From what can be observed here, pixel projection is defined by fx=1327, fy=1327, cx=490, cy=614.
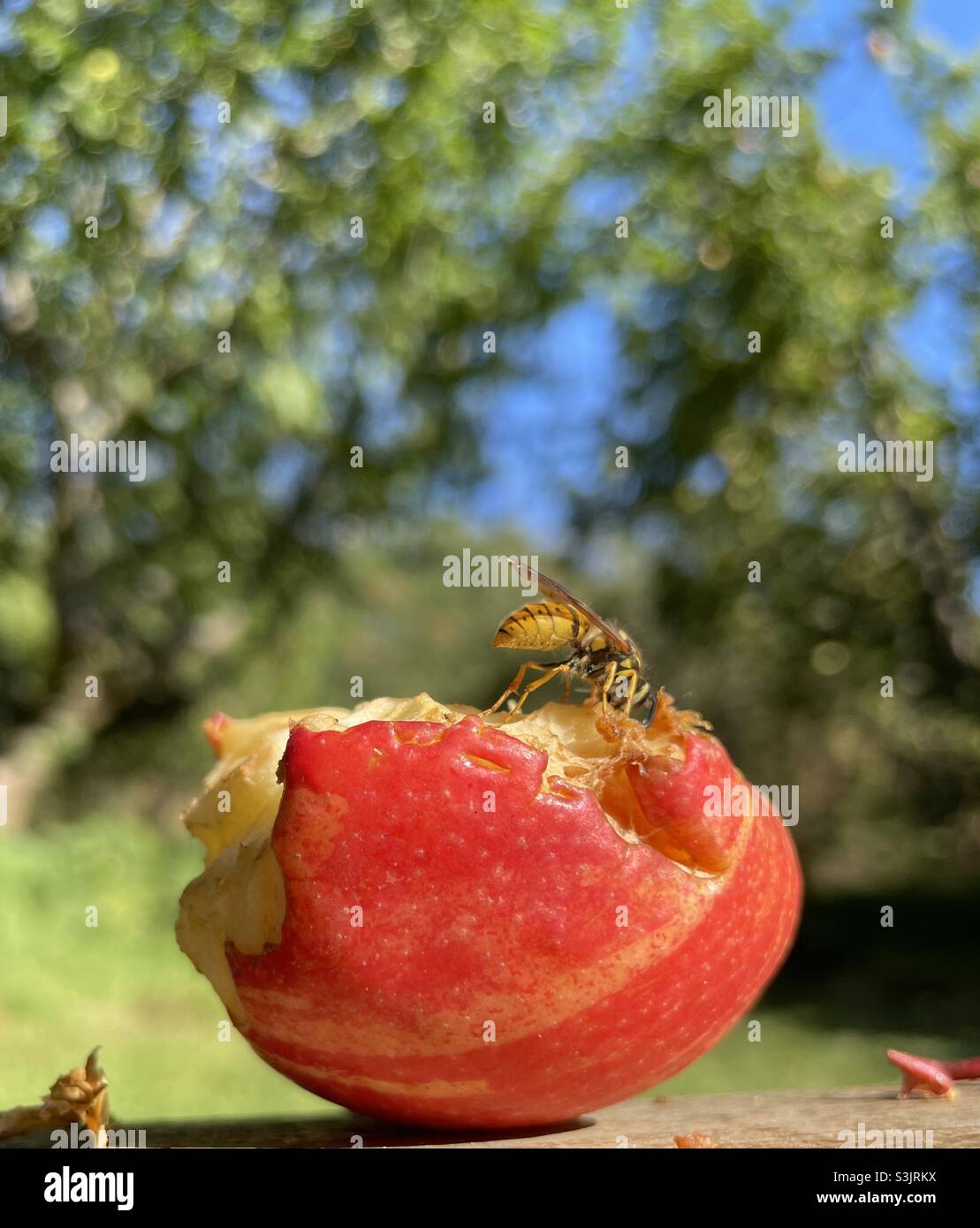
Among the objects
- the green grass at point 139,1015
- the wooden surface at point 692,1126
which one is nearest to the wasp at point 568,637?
the wooden surface at point 692,1126

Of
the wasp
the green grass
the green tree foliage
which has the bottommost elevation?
the green grass

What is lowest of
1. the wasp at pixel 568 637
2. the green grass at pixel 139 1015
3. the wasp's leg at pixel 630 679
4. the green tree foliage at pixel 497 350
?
the green grass at pixel 139 1015

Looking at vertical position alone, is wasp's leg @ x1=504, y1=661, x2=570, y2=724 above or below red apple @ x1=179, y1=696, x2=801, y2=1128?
above

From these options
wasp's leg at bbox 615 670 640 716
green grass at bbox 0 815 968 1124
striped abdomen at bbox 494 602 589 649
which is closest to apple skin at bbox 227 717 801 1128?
wasp's leg at bbox 615 670 640 716

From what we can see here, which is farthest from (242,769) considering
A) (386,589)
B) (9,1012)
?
(386,589)

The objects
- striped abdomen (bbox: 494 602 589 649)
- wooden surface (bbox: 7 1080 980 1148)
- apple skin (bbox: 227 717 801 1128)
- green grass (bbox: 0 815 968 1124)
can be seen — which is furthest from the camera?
green grass (bbox: 0 815 968 1124)

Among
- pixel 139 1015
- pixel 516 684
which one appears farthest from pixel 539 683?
pixel 139 1015

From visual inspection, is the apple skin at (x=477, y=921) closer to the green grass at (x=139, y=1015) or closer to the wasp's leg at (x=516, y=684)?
the wasp's leg at (x=516, y=684)

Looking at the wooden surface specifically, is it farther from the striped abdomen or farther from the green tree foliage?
the green tree foliage
